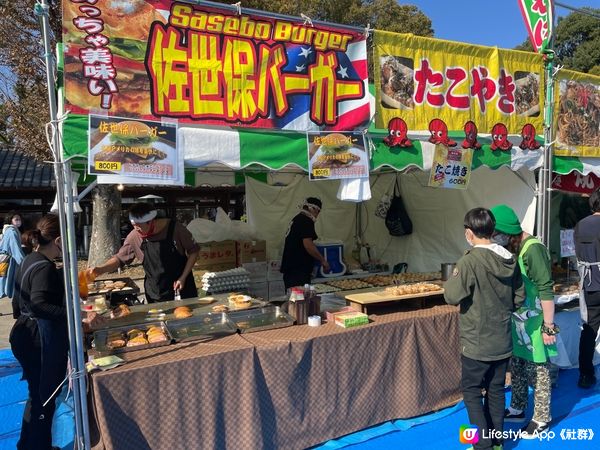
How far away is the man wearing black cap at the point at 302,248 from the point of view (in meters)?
4.44

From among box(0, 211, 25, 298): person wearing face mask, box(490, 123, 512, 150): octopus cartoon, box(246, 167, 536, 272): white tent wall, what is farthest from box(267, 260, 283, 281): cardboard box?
box(0, 211, 25, 298): person wearing face mask

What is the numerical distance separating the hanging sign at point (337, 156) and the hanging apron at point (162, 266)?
4.93 feet

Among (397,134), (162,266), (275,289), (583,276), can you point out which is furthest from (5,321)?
(583,276)

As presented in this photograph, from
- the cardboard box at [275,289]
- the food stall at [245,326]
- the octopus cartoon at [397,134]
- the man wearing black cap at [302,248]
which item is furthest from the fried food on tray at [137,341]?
the cardboard box at [275,289]

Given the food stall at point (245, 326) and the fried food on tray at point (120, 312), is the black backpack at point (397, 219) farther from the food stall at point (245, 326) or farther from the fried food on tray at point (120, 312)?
the fried food on tray at point (120, 312)

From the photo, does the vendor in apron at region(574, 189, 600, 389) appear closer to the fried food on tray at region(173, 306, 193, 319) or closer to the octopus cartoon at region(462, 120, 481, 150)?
the octopus cartoon at region(462, 120, 481, 150)

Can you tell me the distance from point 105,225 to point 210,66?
26.2ft

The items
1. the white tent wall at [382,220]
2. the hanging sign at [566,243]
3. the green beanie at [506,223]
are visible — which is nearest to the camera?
the green beanie at [506,223]

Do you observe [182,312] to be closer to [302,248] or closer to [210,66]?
[302,248]

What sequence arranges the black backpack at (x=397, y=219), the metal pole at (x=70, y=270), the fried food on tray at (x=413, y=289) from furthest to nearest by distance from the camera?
the black backpack at (x=397, y=219), the fried food on tray at (x=413, y=289), the metal pole at (x=70, y=270)

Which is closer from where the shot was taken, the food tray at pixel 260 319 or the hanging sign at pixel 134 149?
the hanging sign at pixel 134 149

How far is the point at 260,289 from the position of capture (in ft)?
19.2

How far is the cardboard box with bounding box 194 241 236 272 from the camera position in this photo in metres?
5.71

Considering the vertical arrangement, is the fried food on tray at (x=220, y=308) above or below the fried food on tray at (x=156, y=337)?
above
